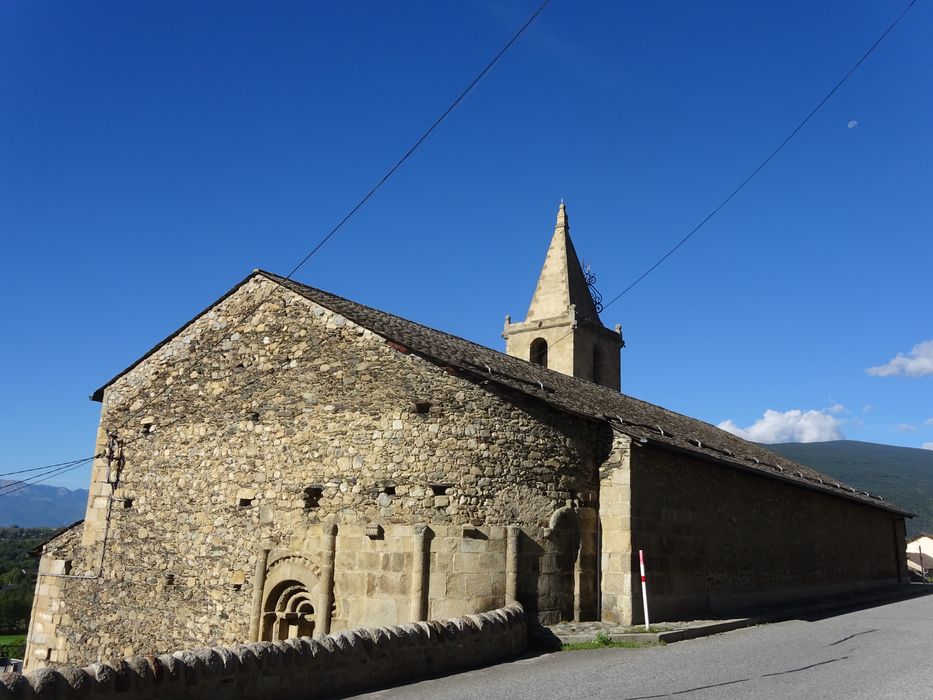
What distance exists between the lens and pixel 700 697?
7.63m

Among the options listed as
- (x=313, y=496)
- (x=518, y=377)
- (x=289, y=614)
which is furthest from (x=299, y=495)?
(x=518, y=377)

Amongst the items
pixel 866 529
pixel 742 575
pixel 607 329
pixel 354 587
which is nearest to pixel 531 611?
pixel 354 587

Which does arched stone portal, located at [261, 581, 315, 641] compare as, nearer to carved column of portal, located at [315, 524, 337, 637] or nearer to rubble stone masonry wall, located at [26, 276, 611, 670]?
rubble stone masonry wall, located at [26, 276, 611, 670]

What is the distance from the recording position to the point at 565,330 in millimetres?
26984

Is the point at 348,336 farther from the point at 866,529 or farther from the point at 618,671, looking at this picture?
the point at 866,529

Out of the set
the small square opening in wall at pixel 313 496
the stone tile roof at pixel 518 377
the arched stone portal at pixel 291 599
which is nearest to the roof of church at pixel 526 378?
the stone tile roof at pixel 518 377

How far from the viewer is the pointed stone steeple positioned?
27.8m

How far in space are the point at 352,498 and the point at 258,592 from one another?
240 centimetres

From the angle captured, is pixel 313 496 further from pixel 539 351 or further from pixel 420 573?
pixel 539 351

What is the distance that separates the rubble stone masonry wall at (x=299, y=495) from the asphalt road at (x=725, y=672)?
8.28ft

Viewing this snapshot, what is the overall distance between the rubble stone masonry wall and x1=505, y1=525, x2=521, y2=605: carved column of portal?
47 mm

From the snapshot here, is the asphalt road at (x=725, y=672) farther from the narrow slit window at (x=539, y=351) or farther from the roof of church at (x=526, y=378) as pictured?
the narrow slit window at (x=539, y=351)

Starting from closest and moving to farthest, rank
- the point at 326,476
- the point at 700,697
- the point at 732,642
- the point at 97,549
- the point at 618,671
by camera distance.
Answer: the point at 700,697
the point at 618,671
the point at 732,642
the point at 326,476
the point at 97,549

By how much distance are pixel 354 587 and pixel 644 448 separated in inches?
223
